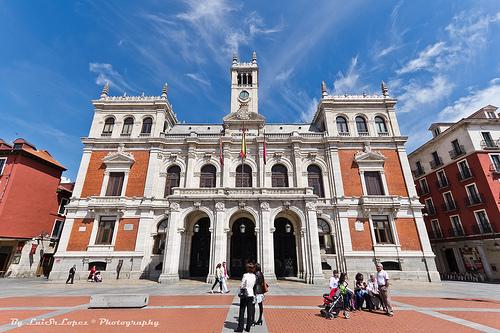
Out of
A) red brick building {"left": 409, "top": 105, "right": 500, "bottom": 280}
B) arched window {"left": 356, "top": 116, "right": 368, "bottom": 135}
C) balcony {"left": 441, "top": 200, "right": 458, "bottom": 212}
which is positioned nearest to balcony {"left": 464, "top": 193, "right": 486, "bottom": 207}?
red brick building {"left": 409, "top": 105, "right": 500, "bottom": 280}

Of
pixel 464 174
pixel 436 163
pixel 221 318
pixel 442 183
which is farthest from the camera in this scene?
pixel 436 163

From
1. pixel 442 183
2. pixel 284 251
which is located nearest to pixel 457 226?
pixel 442 183

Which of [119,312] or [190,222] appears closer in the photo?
[119,312]

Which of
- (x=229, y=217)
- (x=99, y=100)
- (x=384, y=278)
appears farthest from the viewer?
(x=99, y=100)

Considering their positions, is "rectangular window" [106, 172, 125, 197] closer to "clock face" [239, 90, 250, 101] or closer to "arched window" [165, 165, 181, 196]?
"arched window" [165, 165, 181, 196]

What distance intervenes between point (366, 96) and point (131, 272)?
3115 centimetres

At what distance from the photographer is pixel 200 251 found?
73.4 feet

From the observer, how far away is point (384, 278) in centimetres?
917

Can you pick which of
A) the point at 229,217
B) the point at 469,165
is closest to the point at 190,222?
the point at 229,217

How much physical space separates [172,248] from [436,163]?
33.2m

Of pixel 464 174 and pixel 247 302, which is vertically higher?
pixel 464 174

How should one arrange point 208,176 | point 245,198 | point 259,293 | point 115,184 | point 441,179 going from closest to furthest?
point 259,293, point 245,198, point 115,184, point 208,176, point 441,179

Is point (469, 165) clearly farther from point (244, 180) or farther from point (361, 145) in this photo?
point (244, 180)

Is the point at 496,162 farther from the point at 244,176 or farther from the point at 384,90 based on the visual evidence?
the point at 244,176
